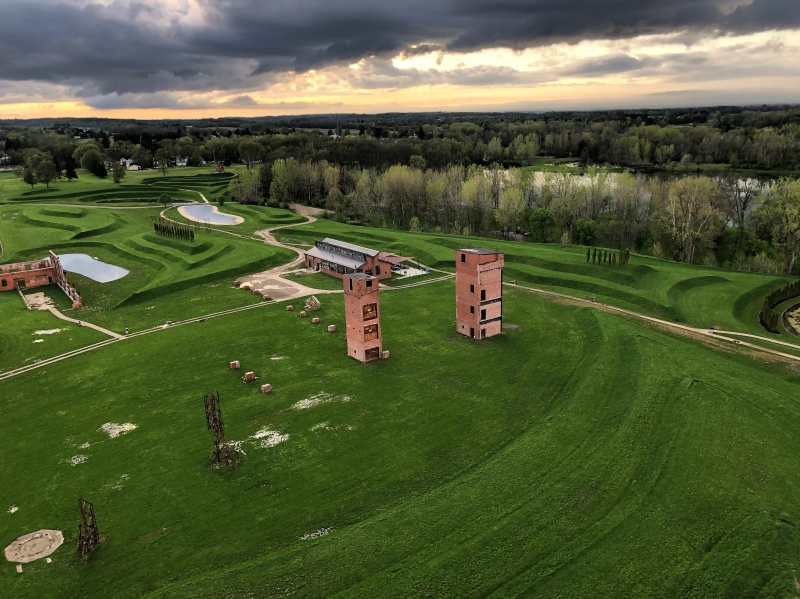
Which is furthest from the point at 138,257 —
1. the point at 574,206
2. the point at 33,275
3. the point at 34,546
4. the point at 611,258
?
the point at 574,206

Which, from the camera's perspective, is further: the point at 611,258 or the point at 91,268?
the point at 91,268

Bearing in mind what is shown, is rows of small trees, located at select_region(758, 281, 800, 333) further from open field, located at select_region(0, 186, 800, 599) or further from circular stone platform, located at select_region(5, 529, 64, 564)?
circular stone platform, located at select_region(5, 529, 64, 564)

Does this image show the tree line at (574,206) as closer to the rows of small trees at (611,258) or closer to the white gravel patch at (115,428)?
the rows of small trees at (611,258)

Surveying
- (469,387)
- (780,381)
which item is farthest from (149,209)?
(780,381)

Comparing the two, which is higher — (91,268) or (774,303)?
(91,268)

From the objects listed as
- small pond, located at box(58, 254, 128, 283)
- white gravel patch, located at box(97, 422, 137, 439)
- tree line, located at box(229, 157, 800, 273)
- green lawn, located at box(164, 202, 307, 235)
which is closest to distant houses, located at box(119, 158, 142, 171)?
tree line, located at box(229, 157, 800, 273)

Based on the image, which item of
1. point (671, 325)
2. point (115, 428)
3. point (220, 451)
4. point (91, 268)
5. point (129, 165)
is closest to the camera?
point (220, 451)

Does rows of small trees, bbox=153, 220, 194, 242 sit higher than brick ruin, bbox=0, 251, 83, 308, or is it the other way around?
rows of small trees, bbox=153, 220, 194, 242

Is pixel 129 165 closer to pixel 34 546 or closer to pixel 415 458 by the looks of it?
pixel 34 546
